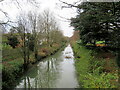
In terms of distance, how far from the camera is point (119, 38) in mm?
4527

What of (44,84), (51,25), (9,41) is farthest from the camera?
(51,25)

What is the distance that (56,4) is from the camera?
319 cm

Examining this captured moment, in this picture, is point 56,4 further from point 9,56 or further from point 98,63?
point 9,56

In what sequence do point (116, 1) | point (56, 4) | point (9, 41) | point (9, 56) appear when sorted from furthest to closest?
point (9, 41)
point (9, 56)
point (56, 4)
point (116, 1)

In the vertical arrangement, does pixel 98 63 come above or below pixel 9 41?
below

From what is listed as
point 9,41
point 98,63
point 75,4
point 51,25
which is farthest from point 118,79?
point 51,25

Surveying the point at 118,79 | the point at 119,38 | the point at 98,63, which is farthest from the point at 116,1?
the point at 98,63

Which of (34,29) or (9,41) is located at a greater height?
(34,29)

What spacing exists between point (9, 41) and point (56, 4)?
40.4 ft

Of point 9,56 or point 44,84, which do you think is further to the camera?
point 9,56

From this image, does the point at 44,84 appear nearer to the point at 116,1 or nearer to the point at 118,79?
the point at 118,79

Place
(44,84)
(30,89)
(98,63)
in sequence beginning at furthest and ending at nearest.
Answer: (98,63) < (44,84) < (30,89)

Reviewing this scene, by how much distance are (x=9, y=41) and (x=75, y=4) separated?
41.4 ft

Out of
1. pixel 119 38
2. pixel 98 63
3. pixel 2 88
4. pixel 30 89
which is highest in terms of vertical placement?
pixel 119 38
